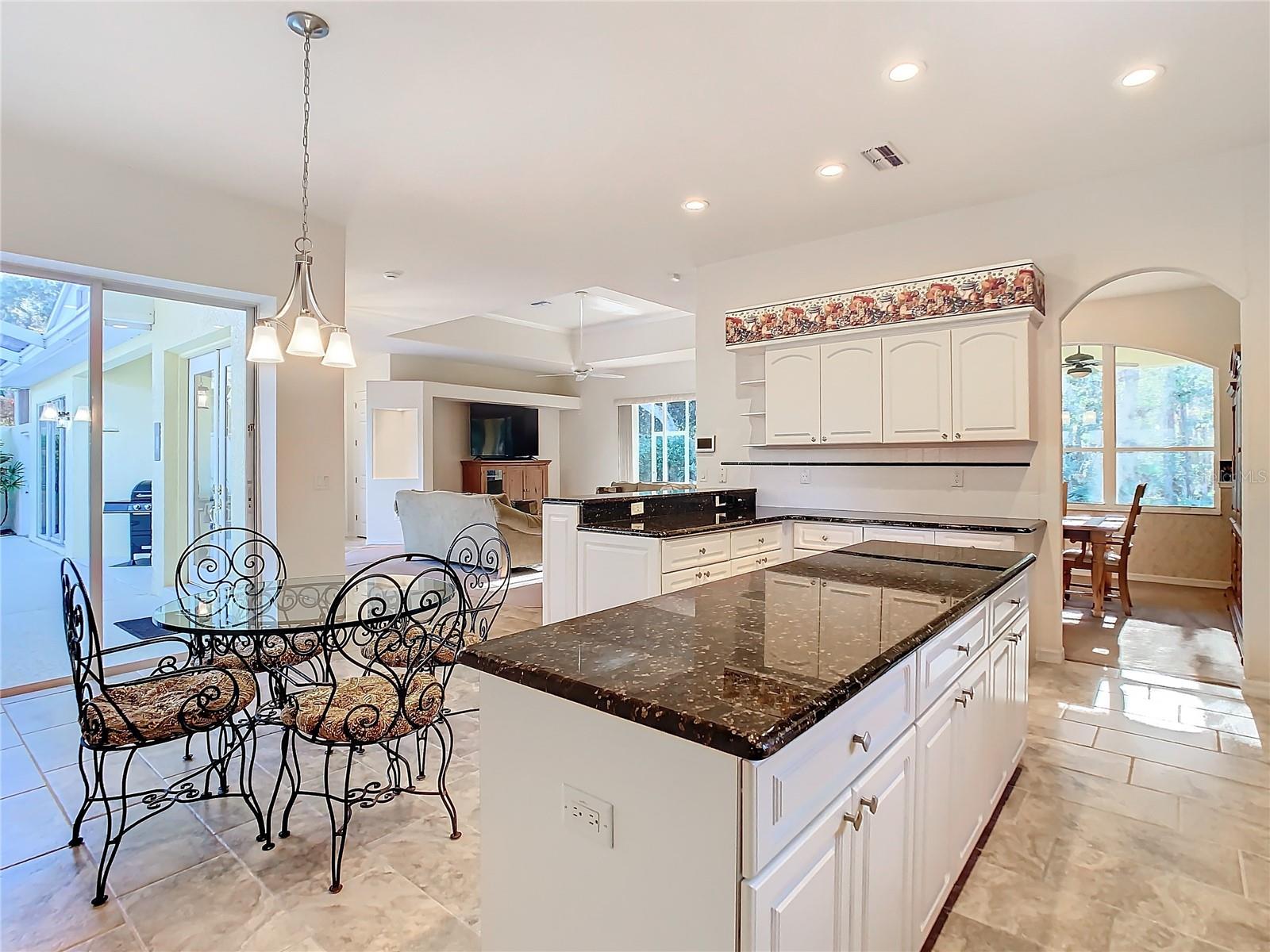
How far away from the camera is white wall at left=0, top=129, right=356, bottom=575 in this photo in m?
3.36

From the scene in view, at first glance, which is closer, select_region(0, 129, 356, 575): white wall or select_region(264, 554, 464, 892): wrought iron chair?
select_region(264, 554, 464, 892): wrought iron chair

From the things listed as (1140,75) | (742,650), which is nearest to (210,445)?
(742,650)

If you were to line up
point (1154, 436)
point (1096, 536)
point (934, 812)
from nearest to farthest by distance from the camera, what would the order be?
point (934, 812)
point (1096, 536)
point (1154, 436)

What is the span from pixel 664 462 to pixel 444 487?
11.6 feet

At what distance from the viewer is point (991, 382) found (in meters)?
3.97

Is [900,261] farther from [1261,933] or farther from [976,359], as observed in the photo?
[1261,933]

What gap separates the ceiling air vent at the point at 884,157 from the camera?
11.3 feet

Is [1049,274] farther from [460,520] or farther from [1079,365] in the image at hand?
[460,520]

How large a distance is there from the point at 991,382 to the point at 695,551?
203 centimetres

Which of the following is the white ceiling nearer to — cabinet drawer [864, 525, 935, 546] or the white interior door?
the white interior door

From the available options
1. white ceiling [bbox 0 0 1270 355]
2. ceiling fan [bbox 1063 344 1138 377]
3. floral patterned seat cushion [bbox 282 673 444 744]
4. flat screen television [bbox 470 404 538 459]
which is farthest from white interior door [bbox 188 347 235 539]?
ceiling fan [bbox 1063 344 1138 377]

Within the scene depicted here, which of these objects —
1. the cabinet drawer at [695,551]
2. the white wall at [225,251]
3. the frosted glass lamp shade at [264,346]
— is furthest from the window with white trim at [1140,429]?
the frosted glass lamp shade at [264,346]

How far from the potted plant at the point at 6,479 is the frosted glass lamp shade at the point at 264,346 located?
6.82ft

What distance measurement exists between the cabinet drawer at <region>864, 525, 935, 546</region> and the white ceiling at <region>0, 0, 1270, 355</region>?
6.64 ft
